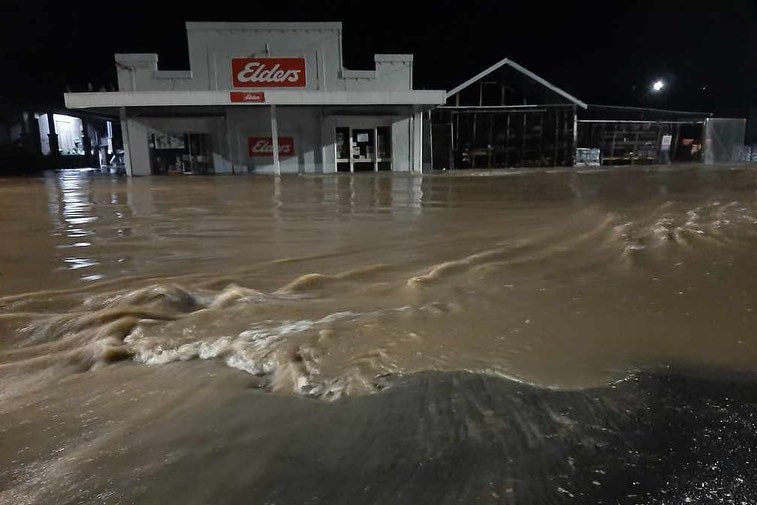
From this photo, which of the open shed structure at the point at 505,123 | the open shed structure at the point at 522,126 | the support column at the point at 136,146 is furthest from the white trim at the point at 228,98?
the open shed structure at the point at 522,126

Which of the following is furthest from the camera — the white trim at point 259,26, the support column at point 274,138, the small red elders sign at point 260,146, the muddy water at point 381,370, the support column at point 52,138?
the support column at point 52,138

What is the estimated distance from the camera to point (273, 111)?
768 inches

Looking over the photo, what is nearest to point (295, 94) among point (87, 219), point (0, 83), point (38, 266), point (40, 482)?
point (87, 219)

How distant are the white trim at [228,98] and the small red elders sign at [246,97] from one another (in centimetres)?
13

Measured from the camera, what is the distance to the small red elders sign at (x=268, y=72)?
68.5 ft

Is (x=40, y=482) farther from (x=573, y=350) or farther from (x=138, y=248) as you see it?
(x=138, y=248)

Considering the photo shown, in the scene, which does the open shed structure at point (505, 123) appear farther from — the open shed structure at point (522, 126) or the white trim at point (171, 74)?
the white trim at point (171, 74)

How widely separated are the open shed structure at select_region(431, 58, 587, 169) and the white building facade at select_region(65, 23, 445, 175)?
1.92m

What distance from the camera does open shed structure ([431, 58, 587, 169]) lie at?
23297 mm

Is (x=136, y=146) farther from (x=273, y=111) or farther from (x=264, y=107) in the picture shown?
(x=273, y=111)

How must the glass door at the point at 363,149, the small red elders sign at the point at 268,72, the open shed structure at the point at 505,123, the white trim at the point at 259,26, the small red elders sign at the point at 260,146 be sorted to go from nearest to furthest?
1. the white trim at the point at 259,26
2. the small red elders sign at the point at 268,72
3. the small red elders sign at the point at 260,146
4. the glass door at the point at 363,149
5. the open shed structure at the point at 505,123

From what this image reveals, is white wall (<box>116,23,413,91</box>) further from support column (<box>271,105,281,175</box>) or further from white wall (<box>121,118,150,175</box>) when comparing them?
support column (<box>271,105,281,175</box>)

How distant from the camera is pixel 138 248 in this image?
5961 millimetres

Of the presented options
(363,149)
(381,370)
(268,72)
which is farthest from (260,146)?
(381,370)
